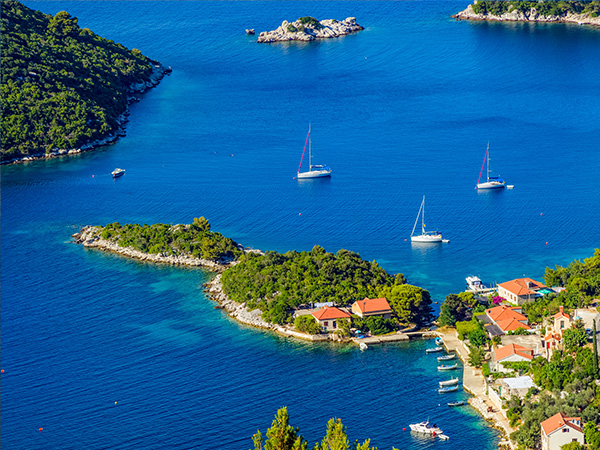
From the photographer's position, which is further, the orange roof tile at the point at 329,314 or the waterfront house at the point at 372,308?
the waterfront house at the point at 372,308

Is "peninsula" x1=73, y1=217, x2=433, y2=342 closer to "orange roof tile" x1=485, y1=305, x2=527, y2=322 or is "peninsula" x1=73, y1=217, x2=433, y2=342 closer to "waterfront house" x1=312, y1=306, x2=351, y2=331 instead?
"waterfront house" x1=312, y1=306, x2=351, y2=331

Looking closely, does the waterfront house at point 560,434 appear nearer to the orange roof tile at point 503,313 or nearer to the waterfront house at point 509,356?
the waterfront house at point 509,356

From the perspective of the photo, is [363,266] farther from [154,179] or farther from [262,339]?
[154,179]

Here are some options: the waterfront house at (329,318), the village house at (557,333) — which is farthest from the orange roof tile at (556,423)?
the waterfront house at (329,318)

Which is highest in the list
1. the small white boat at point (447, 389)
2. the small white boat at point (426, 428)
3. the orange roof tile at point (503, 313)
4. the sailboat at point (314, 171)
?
the sailboat at point (314, 171)

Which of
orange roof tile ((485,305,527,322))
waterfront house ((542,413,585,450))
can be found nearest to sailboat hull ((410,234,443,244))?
orange roof tile ((485,305,527,322))

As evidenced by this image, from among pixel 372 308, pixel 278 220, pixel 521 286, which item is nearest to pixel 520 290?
pixel 521 286
